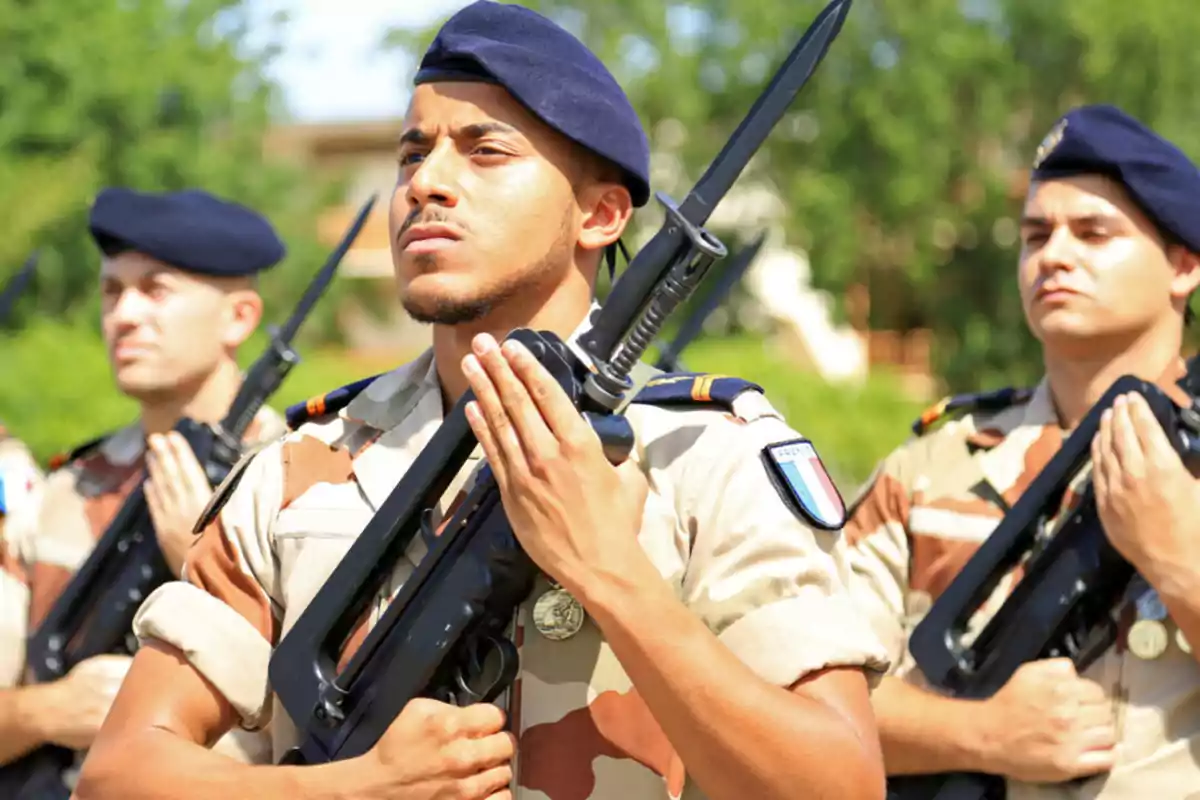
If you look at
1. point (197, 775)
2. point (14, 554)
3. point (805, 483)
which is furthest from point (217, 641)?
point (14, 554)

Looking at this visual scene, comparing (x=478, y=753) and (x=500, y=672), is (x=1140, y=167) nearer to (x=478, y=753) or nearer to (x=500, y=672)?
(x=500, y=672)

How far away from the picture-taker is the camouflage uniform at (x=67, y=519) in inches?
173

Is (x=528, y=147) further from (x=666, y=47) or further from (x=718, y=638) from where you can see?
(x=666, y=47)

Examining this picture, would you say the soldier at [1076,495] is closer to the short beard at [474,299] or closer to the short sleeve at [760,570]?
the short sleeve at [760,570]

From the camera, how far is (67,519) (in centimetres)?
461

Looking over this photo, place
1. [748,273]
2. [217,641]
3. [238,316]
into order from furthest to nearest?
[748,273] < [238,316] < [217,641]

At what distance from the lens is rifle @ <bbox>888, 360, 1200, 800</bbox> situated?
141 inches

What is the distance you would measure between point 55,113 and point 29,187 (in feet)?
6.03

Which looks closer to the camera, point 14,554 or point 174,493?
point 174,493

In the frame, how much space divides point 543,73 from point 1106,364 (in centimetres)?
175

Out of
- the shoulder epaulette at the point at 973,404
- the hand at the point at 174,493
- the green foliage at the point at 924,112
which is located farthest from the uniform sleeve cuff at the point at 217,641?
the green foliage at the point at 924,112

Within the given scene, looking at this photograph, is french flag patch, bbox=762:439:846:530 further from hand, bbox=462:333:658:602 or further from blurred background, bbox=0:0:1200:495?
blurred background, bbox=0:0:1200:495

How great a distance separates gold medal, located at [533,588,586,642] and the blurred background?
1637 cm

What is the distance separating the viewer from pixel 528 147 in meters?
2.71
